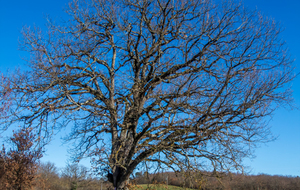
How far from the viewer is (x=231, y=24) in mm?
7699

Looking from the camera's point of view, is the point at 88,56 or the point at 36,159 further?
the point at 36,159

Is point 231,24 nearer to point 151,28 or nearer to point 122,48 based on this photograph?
point 151,28

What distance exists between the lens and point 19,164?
1817 centimetres

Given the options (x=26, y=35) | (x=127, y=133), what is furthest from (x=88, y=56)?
(x=127, y=133)

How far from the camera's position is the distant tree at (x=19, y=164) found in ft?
55.9

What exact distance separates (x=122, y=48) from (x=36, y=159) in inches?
562

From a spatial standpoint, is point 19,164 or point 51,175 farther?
point 51,175

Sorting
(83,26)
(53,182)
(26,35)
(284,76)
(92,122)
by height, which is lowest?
(53,182)

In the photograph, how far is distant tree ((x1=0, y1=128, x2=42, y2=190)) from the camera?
17031 mm

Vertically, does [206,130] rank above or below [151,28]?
below

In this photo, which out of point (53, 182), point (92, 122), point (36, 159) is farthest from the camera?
point (53, 182)

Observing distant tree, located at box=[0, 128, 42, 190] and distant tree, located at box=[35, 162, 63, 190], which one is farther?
distant tree, located at box=[35, 162, 63, 190]

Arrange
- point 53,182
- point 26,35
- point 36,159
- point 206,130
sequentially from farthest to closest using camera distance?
point 53,182 → point 36,159 → point 26,35 → point 206,130

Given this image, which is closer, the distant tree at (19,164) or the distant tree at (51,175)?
the distant tree at (19,164)
